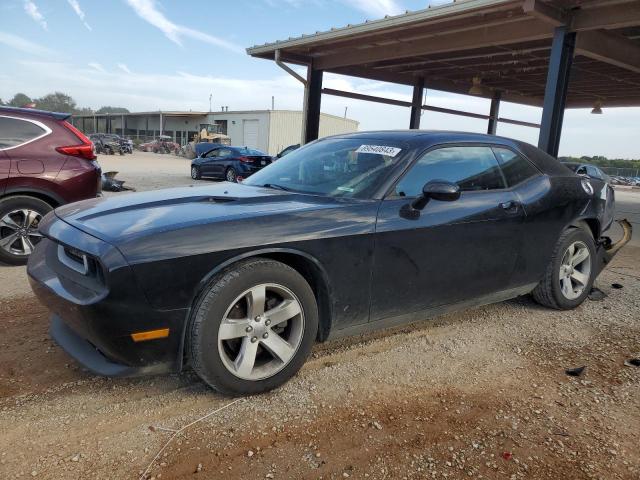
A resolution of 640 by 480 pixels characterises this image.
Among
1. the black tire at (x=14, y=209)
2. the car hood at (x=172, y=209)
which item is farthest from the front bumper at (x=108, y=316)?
the black tire at (x=14, y=209)

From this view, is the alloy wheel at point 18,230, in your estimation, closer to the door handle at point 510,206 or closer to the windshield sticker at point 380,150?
the windshield sticker at point 380,150

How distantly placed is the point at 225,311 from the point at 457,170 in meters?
1.97

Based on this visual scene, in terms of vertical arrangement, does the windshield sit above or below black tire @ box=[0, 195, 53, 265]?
above

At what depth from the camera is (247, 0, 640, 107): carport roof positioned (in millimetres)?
7715

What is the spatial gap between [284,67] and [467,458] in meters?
11.9

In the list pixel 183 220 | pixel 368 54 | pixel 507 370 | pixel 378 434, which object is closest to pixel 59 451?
pixel 183 220

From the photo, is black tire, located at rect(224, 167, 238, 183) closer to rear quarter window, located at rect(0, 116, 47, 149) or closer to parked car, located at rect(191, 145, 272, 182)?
parked car, located at rect(191, 145, 272, 182)

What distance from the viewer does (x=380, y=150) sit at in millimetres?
3291

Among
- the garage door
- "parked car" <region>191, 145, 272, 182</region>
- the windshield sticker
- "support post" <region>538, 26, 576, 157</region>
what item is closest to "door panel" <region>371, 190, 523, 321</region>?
the windshield sticker

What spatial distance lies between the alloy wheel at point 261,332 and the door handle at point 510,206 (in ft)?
5.91

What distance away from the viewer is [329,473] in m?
2.03

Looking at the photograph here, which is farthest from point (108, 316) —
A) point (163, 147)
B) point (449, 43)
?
point (163, 147)

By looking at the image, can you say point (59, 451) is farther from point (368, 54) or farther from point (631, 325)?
point (368, 54)

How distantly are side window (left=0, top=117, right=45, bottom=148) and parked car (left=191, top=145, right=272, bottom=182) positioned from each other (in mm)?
11927
